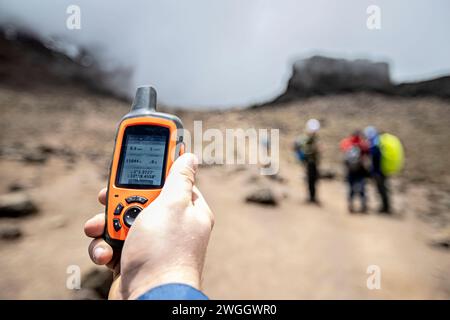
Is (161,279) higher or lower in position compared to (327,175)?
lower

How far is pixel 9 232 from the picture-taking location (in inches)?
166

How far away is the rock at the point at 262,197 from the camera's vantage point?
697cm

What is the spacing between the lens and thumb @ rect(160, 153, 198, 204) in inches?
64.3

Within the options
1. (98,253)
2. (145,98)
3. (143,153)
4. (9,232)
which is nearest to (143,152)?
(143,153)

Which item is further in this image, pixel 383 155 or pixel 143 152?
pixel 383 155

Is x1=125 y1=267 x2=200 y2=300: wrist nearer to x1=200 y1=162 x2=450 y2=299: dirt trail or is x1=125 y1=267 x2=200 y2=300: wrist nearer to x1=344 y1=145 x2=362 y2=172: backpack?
x1=200 y1=162 x2=450 y2=299: dirt trail

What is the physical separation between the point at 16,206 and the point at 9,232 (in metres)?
0.69

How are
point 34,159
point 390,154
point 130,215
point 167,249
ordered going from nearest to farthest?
point 167,249 → point 130,215 → point 390,154 → point 34,159

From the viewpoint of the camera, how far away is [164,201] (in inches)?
63.1

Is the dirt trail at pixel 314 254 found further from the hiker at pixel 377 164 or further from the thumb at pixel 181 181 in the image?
the thumb at pixel 181 181

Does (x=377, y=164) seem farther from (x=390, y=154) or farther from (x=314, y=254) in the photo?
(x=314, y=254)

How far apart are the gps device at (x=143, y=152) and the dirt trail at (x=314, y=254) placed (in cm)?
233
